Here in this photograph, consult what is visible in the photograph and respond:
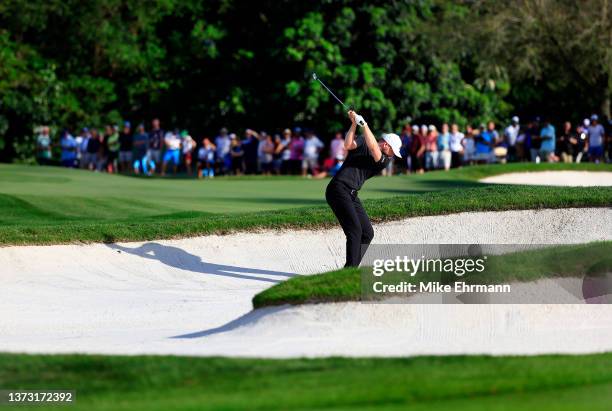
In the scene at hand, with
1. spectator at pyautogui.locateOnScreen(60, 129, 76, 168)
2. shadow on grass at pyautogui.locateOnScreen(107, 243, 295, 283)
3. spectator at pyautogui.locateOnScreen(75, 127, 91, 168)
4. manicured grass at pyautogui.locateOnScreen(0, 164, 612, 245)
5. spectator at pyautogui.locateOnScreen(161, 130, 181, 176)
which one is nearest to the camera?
shadow on grass at pyautogui.locateOnScreen(107, 243, 295, 283)

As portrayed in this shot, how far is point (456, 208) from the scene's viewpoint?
18453 millimetres

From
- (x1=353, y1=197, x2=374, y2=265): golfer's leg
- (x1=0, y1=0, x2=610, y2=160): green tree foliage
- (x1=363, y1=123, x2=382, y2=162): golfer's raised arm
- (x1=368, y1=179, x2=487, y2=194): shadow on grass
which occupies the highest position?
(x1=0, y1=0, x2=610, y2=160): green tree foliage

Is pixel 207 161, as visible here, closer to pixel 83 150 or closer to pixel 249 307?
pixel 83 150

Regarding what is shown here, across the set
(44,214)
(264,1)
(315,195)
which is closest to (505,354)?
(44,214)

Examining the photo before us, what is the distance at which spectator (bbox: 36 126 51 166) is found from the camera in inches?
1812

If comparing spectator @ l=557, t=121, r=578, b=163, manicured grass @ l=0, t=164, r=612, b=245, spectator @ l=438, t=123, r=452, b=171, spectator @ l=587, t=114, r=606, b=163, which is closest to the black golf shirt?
manicured grass @ l=0, t=164, r=612, b=245

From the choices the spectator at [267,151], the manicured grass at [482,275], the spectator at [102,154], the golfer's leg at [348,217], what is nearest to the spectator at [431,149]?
the spectator at [267,151]

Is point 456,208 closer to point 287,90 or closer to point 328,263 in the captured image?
point 328,263

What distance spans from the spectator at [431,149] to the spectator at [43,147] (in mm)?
14838

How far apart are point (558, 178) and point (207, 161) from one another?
11753mm

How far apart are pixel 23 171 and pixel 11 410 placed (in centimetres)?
2705

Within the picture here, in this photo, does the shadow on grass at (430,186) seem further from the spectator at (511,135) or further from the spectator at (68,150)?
the spectator at (68,150)

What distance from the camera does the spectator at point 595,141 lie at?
3853 cm

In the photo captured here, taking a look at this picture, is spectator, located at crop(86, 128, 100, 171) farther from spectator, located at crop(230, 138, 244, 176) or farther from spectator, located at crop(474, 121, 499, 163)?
spectator, located at crop(474, 121, 499, 163)
